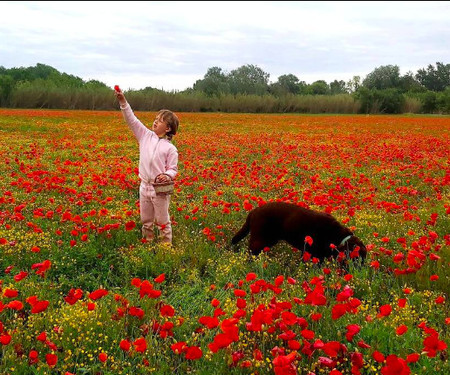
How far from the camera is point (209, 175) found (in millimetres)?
9414

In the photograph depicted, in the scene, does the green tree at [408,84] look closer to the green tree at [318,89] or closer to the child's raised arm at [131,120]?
the green tree at [318,89]

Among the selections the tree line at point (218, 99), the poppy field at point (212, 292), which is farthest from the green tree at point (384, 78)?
the poppy field at point (212, 292)

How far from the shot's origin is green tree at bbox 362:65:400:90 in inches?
3866

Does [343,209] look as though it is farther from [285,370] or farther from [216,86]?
[216,86]

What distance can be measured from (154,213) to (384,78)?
349ft

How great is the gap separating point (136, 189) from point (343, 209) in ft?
13.2

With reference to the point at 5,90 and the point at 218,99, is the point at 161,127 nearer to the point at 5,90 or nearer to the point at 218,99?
the point at 5,90

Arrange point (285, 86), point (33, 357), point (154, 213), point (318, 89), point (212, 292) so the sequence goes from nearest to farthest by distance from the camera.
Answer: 1. point (33, 357)
2. point (212, 292)
3. point (154, 213)
4. point (285, 86)
5. point (318, 89)

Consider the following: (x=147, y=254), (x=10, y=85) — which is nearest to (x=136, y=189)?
(x=147, y=254)

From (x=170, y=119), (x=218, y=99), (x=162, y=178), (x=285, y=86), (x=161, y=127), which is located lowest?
(x=162, y=178)

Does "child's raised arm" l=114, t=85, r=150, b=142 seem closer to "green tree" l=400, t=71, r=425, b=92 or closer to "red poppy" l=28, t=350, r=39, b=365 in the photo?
"red poppy" l=28, t=350, r=39, b=365

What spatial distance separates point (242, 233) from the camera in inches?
203

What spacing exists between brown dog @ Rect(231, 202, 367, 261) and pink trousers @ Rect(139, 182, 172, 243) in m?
1.12

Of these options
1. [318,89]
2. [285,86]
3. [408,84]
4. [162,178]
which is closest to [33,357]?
[162,178]
